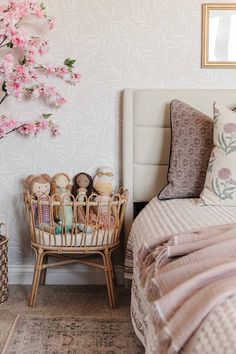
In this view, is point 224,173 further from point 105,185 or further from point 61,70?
point 61,70

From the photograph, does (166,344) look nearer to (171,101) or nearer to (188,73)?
(171,101)

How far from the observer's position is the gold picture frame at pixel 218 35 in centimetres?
260

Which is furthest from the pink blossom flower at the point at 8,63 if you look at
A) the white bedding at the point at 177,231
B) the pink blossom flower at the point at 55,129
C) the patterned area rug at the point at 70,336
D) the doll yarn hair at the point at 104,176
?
the patterned area rug at the point at 70,336

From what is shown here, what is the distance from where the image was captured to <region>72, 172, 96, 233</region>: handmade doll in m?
2.43

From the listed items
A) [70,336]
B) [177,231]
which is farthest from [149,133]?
[70,336]

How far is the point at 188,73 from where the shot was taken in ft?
8.72

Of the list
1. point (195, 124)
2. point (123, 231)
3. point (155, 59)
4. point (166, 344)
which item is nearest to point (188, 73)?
point (155, 59)

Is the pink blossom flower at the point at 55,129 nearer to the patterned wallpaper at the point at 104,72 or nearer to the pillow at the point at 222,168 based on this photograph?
the patterned wallpaper at the point at 104,72

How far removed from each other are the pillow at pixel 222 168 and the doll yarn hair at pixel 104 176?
551 mm

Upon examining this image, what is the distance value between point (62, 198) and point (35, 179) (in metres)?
0.26

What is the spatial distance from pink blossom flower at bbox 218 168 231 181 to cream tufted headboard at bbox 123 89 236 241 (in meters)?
0.46

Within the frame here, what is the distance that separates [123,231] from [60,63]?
3.25 ft

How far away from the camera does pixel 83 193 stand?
2551mm

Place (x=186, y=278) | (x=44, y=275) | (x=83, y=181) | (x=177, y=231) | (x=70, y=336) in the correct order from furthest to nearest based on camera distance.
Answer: (x=44, y=275)
(x=83, y=181)
(x=70, y=336)
(x=177, y=231)
(x=186, y=278)
